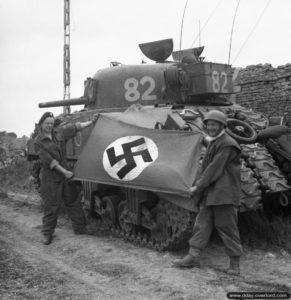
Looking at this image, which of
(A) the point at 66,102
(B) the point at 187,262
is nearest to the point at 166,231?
(B) the point at 187,262

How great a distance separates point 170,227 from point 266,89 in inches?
282

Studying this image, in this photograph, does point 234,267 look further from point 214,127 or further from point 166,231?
point 214,127

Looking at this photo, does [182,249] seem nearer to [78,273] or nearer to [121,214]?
[121,214]

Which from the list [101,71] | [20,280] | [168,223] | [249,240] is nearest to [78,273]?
[20,280]

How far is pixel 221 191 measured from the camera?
504cm

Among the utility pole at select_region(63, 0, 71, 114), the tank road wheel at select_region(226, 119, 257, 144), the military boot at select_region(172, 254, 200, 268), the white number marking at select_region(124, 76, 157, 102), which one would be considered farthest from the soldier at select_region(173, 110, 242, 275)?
the utility pole at select_region(63, 0, 71, 114)

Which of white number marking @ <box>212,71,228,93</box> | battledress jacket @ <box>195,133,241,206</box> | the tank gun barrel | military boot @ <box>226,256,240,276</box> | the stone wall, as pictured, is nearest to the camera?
battledress jacket @ <box>195,133,241,206</box>

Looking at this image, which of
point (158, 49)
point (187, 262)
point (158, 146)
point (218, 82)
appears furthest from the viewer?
point (158, 49)

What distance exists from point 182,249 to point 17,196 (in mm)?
6440

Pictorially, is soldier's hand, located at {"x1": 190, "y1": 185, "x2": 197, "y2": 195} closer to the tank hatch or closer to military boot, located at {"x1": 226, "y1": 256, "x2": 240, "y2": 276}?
military boot, located at {"x1": 226, "y1": 256, "x2": 240, "y2": 276}

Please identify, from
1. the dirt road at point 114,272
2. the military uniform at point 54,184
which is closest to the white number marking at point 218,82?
the military uniform at point 54,184

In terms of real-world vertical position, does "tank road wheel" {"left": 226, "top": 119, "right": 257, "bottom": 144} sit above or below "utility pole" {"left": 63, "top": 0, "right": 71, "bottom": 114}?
below

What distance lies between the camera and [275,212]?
7.34 meters

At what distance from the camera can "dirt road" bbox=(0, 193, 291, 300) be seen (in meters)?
4.59
